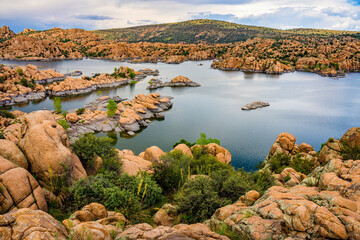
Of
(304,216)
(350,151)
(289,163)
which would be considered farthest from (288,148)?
(304,216)

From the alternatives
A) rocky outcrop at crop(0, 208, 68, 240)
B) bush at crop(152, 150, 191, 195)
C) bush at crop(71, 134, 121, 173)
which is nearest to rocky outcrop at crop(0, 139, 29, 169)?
bush at crop(71, 134, 121, 173)

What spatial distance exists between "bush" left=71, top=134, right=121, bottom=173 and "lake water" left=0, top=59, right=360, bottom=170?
20571mm

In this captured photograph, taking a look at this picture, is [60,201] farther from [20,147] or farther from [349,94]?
[349,94]

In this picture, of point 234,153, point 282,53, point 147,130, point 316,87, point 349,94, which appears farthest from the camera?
point 282,53

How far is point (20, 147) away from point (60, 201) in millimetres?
4946

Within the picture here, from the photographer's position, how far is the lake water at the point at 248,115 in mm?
43125

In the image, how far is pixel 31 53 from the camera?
610ft

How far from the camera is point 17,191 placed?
10305 mm

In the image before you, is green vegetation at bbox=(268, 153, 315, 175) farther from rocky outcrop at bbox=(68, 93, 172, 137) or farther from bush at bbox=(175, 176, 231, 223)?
rocky outcrop at bbox=(68, 93, 172, 137)

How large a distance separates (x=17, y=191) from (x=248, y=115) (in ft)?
186

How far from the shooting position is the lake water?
4312cm

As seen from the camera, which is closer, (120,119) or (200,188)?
(200,188)

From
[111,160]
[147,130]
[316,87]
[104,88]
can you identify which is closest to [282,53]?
[316,87]

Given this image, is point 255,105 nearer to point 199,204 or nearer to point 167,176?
point 167,176
